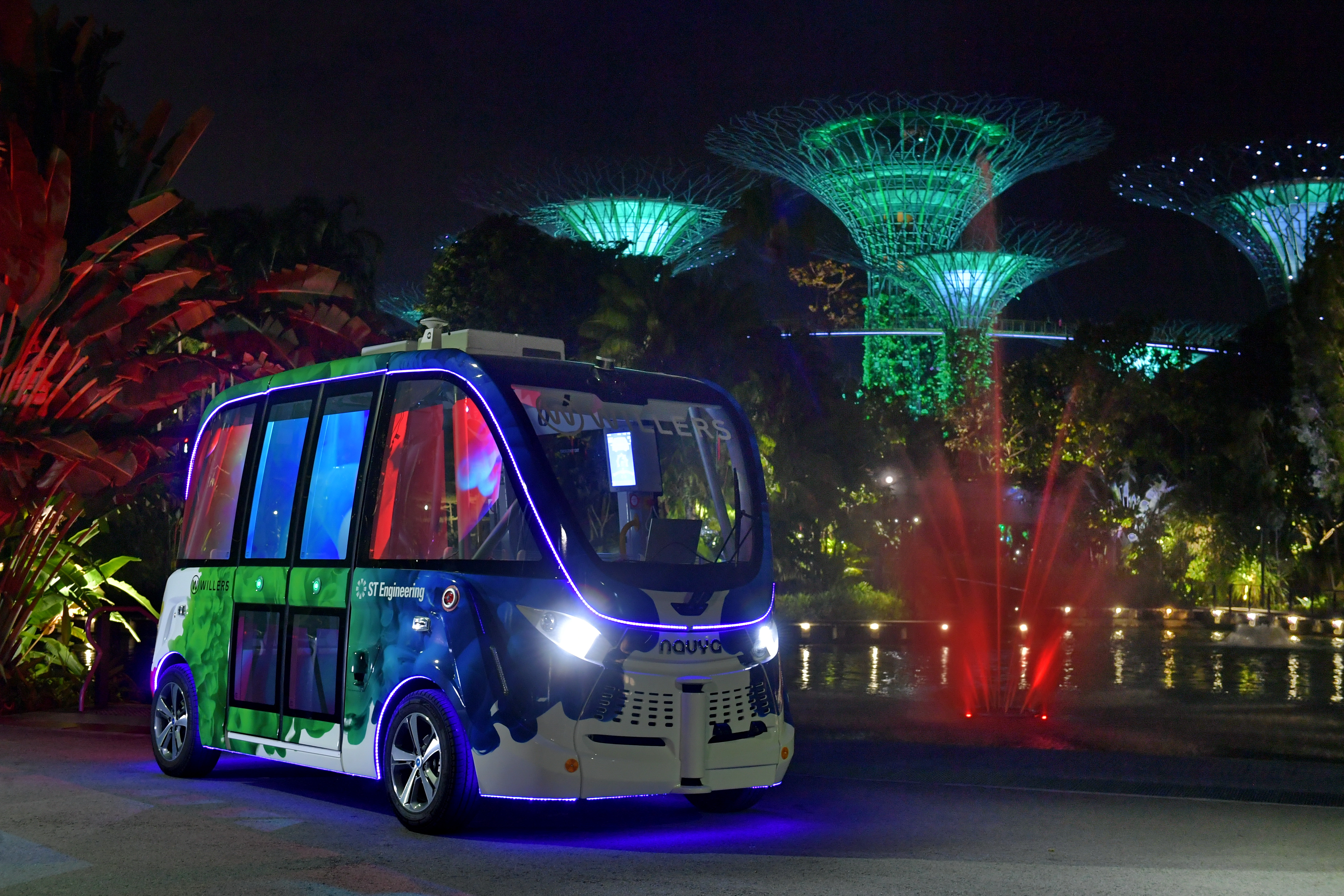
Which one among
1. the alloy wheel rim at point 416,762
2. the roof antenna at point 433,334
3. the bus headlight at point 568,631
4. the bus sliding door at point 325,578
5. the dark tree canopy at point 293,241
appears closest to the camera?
the bus headlight at point 568,631

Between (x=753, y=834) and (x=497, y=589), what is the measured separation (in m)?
2.01

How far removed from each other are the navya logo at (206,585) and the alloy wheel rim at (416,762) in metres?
2.36

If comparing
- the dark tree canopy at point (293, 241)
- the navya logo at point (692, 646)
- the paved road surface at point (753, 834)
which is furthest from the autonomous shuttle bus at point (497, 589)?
the dark tree canopy at point (293, 241)

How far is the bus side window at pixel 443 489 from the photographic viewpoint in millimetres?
8328

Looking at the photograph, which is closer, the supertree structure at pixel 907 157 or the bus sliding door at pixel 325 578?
the bus sliding door at pixel 325 578

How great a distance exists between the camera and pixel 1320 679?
19.8 metres

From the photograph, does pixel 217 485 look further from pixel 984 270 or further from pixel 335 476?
pixel 984 270

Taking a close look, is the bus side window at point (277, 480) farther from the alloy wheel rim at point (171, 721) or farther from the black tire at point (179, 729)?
the alloy wheel rim at point (171, 721)

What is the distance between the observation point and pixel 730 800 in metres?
9.17

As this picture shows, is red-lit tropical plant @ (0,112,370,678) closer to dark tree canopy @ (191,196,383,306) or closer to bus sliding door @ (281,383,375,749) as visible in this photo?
bus sliding door @ (281,383,375,749)

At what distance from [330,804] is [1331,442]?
3508 centimetres

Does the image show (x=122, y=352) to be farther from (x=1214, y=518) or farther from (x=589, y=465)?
(x=1214, y=518)

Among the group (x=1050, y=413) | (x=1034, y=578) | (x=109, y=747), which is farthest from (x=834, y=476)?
(x=109, y=747)

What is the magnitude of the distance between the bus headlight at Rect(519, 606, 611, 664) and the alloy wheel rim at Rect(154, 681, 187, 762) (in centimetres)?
365
